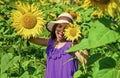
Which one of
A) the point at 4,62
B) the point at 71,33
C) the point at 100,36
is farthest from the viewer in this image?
the point at 71,33

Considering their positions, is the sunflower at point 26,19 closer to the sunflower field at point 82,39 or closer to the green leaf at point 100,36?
the sunflower field at point 82,39

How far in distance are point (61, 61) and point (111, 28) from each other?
182 centimetres

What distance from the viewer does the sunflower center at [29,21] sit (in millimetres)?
2900

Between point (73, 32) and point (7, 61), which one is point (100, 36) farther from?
point (73, 32)

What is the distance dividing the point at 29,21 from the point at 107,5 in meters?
1.39

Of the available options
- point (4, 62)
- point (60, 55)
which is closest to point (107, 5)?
point (4, 62)

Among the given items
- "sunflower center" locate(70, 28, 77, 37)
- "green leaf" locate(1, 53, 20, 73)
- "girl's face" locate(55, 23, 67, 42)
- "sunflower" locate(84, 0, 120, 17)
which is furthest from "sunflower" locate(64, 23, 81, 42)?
"sunflower" locate(84, 0, 120, 17)

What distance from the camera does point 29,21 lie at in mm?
2959

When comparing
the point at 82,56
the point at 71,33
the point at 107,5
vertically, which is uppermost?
the point at 71,33

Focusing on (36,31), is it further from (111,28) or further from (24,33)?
(111,28)

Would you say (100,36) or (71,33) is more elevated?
(71,33)

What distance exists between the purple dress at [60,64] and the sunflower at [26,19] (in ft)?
1.46

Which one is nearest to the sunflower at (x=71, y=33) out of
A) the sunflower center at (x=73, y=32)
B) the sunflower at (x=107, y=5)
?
the sunflower center at (x=73, y=32)

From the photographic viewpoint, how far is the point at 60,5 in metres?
8.42
